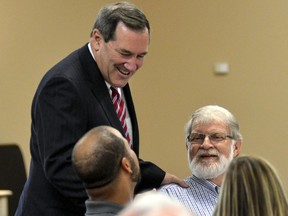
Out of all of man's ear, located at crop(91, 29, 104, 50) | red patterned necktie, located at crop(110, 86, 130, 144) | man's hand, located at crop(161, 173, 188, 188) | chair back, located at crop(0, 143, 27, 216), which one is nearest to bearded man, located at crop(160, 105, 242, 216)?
man's hand, located at crop(161, 173, 188, 188)

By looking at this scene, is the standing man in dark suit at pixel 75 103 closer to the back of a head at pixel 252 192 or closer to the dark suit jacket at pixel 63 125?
the dark suit jacket at pixel 63 125

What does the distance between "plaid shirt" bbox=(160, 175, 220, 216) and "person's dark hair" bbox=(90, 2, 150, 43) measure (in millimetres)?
921

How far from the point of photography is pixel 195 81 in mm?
5750

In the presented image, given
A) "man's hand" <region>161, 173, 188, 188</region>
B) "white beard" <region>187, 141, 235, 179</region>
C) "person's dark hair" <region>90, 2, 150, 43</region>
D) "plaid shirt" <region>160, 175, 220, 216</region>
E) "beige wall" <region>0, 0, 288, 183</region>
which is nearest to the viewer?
"person's dark hair" <region>90, 2, 150, 43</region>

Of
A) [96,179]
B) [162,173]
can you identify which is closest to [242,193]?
[96,179]

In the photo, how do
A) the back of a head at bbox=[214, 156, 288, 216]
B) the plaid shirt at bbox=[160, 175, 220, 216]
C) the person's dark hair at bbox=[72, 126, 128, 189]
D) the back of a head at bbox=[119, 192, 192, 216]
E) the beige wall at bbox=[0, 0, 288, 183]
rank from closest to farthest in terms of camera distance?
the back of a head at bbox=[119, 192, 192, 216]
the back of a head at bbox=[214, 156, 288, 216]
the person's dark hair at bbox=[72, 126, 128, 189]
the plaid shirt at bbox=[160, 175, 220, 216]
the beige wall at bbox=[0, 0, 288, 183]

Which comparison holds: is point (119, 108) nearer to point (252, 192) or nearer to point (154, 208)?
point (252, 192)

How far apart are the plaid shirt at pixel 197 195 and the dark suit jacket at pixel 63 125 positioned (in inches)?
30.7

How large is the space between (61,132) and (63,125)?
27 mm

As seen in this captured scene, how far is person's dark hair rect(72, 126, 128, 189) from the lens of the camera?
2.21 m

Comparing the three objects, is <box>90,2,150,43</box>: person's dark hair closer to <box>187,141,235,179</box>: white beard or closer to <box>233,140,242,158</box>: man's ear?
<box>187,141,235,179</box>: white beard

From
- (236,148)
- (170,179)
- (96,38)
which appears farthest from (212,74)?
(96,38)

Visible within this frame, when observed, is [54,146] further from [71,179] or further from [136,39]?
[136,39]

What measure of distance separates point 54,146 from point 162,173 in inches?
22.2
